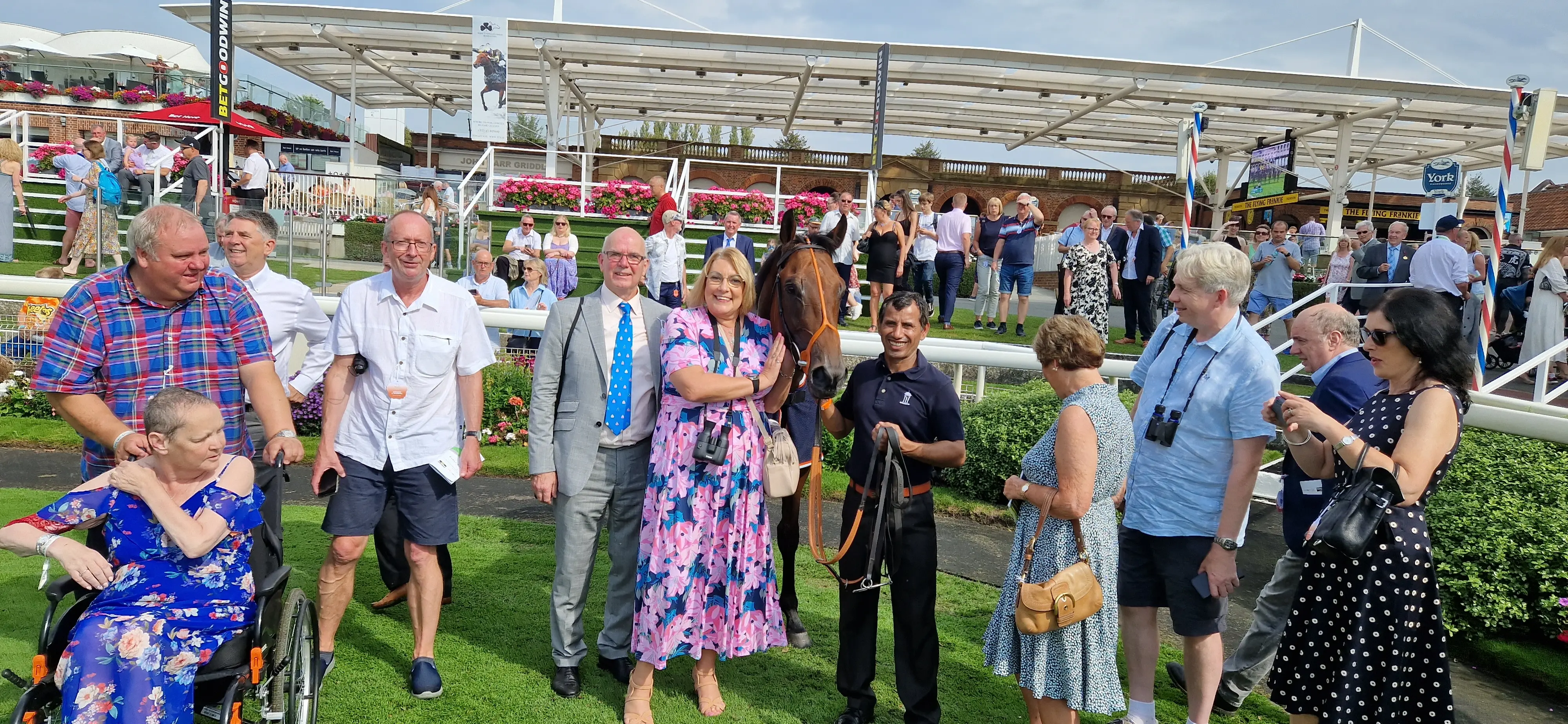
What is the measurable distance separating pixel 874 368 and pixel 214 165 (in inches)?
Answer: 596

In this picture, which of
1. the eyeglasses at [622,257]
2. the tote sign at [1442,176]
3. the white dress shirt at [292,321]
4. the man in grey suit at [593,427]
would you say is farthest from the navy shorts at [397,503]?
Result: the tote sign at [1442,176]

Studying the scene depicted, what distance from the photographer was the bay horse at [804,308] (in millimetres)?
3602

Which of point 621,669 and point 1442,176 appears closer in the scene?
point 621,669

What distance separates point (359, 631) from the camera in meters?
4.33

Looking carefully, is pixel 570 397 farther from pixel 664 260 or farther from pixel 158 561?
pixel 664 260

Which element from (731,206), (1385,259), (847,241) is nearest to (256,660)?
(847,241)

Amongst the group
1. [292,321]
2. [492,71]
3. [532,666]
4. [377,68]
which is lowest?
[532,666]

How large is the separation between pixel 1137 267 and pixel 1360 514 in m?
9.01

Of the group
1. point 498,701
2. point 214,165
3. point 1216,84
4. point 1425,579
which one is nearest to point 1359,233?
point 1216,84

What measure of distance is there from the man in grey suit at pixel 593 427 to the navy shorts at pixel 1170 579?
5.95 feet

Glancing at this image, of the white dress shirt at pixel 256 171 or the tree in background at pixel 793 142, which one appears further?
the tree in background at pixel 793 142

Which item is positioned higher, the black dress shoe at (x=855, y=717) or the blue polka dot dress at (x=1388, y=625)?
the blue polka dot dress at (x=1388, y=625)

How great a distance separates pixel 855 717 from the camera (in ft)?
11.9

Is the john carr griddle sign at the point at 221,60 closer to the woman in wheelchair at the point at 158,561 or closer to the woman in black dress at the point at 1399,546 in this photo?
the woman in wheelchair at the point at 158,561
